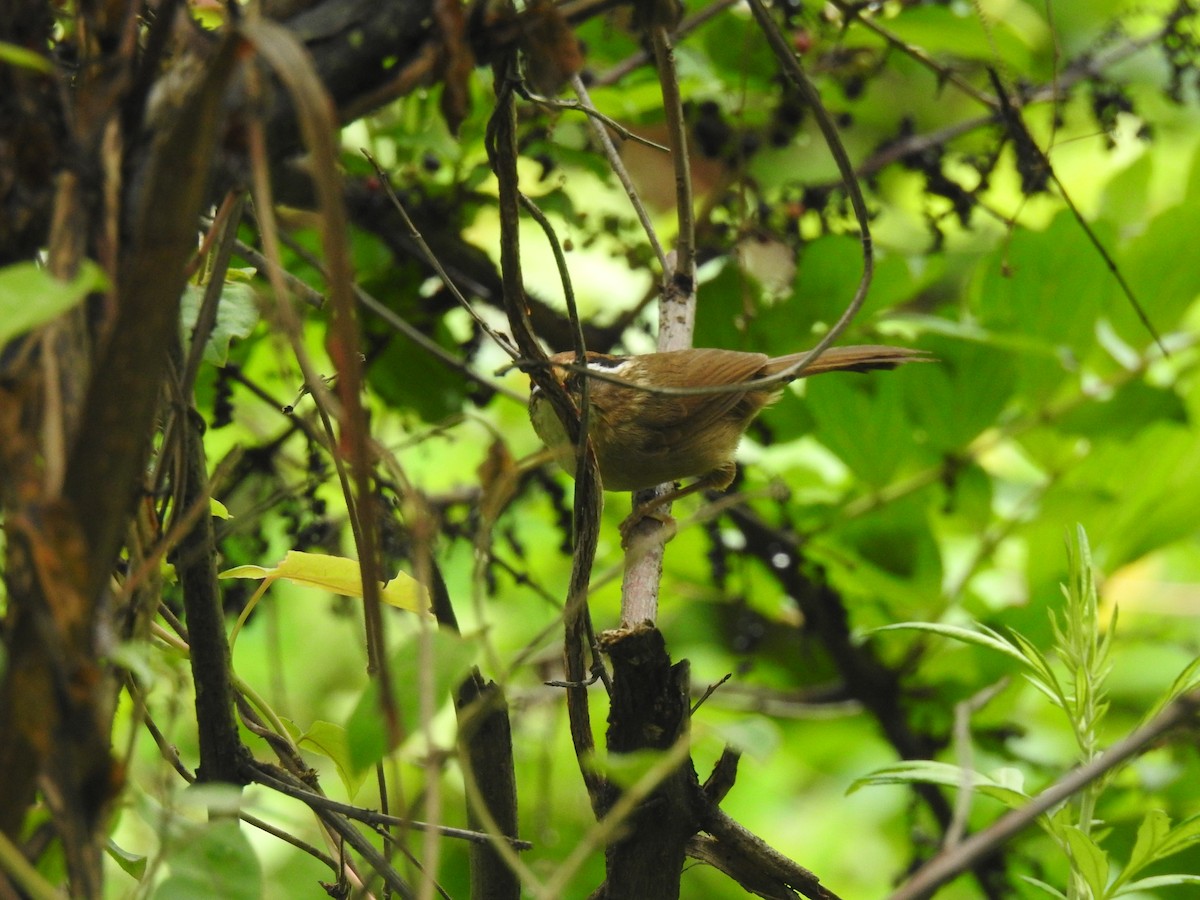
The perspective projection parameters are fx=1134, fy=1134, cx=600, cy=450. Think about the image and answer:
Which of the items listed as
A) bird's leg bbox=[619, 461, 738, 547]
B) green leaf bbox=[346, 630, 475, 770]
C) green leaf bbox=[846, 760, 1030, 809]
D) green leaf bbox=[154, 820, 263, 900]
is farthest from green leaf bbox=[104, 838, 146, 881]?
bird's leg bbox=[619, 461, 738, 547]

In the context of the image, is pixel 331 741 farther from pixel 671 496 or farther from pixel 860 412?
pixel 860 412

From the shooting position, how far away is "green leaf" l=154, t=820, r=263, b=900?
0.96m

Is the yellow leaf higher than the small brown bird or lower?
higher

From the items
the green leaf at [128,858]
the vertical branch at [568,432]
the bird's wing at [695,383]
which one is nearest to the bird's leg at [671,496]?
the bird's wing at [695,383]

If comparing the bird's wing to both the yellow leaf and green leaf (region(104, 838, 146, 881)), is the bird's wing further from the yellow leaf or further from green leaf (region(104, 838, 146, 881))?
green leaf (region(104, 838, 146, 881))

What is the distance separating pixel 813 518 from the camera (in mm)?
2947

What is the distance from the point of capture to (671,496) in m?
2.81

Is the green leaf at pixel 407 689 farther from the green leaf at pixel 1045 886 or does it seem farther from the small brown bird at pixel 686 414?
the small brown bird at pixel 686 414

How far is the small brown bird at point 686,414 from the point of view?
108 inches

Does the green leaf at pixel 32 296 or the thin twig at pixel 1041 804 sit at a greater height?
the green leaf at pixel 32 296

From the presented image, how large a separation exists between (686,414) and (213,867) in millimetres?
2271

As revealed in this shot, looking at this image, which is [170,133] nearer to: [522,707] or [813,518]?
[522,707]

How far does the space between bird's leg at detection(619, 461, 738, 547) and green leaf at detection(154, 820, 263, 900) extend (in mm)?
1551

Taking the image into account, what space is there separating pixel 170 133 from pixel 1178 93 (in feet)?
9.08
